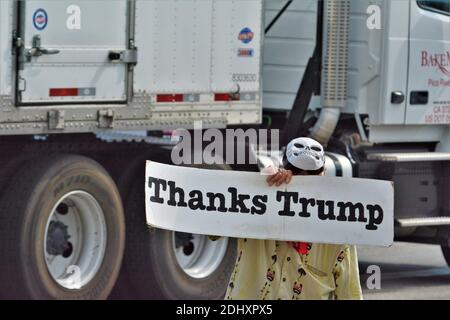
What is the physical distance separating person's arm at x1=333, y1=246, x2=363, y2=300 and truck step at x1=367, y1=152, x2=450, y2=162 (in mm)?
5738

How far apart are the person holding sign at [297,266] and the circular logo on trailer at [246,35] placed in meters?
4.76

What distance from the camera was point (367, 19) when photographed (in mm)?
11172

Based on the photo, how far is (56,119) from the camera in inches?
354

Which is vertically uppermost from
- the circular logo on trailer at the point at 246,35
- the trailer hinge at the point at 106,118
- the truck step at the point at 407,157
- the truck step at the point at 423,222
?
the circular logo on trailer at the point at 246,35

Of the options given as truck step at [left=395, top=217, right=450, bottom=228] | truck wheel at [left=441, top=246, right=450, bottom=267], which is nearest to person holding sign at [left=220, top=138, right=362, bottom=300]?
truck step at [left=395, top=217, right=450, bottom=228]

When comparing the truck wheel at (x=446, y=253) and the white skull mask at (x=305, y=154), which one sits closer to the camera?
the white skull mask at (x=305, y=154)

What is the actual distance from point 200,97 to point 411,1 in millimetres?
2217

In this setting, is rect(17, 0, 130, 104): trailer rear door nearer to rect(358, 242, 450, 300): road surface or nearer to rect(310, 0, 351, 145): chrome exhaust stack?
rect(310, 0, 351, 145): chrome exhaust stack

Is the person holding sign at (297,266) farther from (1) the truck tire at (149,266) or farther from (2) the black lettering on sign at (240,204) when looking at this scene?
(1) the truck tire at (149,266)

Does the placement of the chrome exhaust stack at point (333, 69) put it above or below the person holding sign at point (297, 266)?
above

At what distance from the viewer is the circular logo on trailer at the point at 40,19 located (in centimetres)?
871

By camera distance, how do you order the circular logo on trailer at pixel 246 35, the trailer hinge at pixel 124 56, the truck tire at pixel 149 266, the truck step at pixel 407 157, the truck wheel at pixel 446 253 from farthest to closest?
the truck wheel at pixel 446 253 → the truck step at pixel 407 157 → the circular logo on trailer at pixel 246 35 → the truck tire at pixel 149 266 → the trailer hinge at pixel 124 56

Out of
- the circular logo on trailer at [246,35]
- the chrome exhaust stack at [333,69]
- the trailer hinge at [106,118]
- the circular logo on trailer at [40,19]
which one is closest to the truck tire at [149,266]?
the trailer hinge at [106,118]
